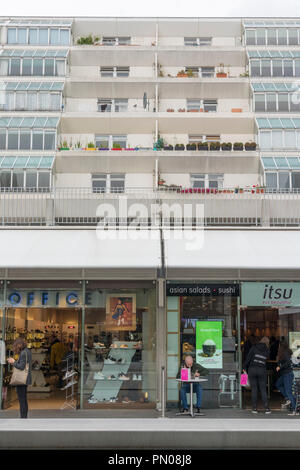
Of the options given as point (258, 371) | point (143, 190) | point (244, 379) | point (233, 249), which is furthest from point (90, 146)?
point (258, 371)

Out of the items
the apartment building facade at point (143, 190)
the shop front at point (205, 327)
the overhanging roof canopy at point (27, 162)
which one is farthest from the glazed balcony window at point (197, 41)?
the shop front at point (205, 327)

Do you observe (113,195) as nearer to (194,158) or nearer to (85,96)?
(194,158)

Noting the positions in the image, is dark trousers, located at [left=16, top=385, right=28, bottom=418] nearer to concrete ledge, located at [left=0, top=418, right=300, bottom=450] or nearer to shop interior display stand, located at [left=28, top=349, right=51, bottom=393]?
shop interior display stand, located at [left=28, top=349, right=51, bottom=393]

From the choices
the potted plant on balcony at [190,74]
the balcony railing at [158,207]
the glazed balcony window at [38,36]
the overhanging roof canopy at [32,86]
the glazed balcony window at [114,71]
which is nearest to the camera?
the balcony railing at [158,207]

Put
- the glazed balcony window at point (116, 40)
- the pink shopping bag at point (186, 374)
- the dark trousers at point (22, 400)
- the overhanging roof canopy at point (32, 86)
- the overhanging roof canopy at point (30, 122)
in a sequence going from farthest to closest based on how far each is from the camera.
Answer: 1. the glazed balcony window at point (116, 40)
2. the overhanging roof canopy at point (32, 86)
3. the overhanging roof canopy at point (30, 122)
4. the pink shopping bag at point (186, 374)
5. the dark trousers at point (22, 400)

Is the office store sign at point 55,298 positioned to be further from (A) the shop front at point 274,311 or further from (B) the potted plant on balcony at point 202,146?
(B) the potted plant on balcony at point 202,146

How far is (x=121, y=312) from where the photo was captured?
15273 millimetres

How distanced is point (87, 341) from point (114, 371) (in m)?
1.08

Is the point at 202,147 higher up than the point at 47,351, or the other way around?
the point at 202,147

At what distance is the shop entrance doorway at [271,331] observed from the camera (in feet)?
48.1

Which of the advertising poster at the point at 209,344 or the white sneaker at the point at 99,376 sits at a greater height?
the advertising poster at the point at 209,344

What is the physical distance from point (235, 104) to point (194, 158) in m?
4.99

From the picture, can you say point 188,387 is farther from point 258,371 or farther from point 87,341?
point 87,341

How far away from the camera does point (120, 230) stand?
1753cm
